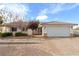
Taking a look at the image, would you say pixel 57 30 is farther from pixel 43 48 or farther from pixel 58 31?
pixel 43 48

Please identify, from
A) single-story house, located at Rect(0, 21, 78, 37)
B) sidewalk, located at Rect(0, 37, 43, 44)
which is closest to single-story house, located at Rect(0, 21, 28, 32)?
single-story house, located at Rect(0, 21, 78, 37)

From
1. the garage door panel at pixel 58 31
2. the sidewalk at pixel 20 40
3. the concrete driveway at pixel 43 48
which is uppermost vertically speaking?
→ the garage door panel at pixel 58 31

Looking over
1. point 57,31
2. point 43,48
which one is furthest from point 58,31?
point 43,48

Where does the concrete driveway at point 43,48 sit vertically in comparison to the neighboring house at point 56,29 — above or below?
below

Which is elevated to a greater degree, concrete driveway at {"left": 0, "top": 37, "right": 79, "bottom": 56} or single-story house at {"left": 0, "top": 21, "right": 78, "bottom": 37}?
single-story house at {"left": 0, "top": 21, "right": 78, "bottom": 37}

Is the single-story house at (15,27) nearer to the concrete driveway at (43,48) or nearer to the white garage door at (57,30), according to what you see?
the concrete driveway at (43,48)

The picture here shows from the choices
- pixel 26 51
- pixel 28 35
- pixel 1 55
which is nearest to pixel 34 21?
→ pixel 28 35

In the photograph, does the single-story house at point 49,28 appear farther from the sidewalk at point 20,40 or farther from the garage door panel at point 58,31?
the sidewalk at point 20,40

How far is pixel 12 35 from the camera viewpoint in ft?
8.53

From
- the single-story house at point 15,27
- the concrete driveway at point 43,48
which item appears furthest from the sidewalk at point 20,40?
→ the single-story house at point 15,27

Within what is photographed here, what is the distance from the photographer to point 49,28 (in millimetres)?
2631

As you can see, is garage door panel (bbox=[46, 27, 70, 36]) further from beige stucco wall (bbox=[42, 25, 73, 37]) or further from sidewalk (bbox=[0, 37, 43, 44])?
sidewalk (bbox=[0, 37, 43, 44])

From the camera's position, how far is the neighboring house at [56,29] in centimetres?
260

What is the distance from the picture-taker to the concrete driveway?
259cm
